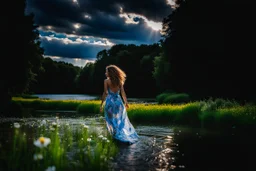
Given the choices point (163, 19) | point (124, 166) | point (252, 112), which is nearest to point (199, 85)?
point (163, 19)

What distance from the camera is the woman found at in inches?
477

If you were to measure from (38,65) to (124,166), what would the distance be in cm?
3385

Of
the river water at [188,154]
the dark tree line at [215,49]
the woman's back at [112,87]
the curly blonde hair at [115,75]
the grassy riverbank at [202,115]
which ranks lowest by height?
the river water at [188,154]

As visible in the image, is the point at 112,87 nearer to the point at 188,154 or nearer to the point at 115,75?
the point at 115,75

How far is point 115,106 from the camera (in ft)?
41.4

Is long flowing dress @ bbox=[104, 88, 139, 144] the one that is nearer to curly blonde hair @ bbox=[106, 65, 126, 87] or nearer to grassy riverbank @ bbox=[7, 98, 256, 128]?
curly blonde hair @ bbox=[106, 65, 126, 87]

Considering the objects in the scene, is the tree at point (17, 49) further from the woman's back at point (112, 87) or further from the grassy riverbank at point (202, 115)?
the woman's back at point (112, 87)

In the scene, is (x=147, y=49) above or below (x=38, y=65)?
above

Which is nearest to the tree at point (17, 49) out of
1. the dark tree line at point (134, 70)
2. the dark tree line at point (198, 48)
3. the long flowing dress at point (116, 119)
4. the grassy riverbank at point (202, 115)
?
the dark tree line at point (198, 48)

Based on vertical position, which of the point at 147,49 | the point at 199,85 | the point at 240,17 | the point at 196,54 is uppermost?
the point at 147,49

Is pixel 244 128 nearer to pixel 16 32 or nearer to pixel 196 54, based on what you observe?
pixel 196 54

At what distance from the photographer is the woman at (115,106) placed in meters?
12.1

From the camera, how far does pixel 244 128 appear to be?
1650cm

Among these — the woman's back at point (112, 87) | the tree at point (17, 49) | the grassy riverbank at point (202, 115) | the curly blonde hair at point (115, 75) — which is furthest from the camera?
the tree at point (17, 49)
